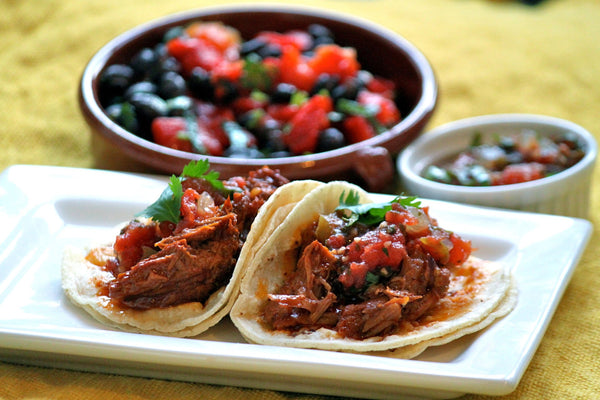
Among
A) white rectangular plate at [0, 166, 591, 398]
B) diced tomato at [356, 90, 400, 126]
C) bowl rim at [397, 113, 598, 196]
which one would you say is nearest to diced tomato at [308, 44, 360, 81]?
diced tomato at [356, 90, 400, 126]

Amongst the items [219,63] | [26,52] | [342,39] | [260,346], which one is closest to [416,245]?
[260,346]

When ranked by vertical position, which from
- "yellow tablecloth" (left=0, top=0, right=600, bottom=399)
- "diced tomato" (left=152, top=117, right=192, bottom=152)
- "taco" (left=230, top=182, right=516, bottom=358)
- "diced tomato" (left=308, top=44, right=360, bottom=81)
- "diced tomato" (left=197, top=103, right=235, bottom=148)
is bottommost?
"yellow tablecloth" (left=0, top=0, right=600, bottom=399)

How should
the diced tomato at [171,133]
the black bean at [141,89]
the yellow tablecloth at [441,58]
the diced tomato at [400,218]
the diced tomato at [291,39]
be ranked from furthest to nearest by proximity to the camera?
the diced tomato at [291,39] → the yellow tablecloth at [441,58] → the black bean at [141,89] → the diced tomato at [171,133] → the diced tomato at [400,218]

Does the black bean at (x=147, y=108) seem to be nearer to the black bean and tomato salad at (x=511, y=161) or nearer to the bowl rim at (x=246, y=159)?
the bowl rim at (x=246, y=159)

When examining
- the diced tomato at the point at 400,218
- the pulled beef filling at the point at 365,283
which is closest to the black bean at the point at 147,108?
the pulled beef filling at the point at 365,283

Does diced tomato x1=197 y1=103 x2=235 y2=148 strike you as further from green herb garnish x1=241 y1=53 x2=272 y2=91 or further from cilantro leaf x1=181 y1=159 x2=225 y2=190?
cilantro leaf x1=181 y1=159 x2=225 y2=190

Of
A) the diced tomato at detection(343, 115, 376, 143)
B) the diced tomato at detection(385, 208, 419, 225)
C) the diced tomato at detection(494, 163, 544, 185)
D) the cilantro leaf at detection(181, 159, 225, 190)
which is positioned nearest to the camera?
the diced tomato at detection(385, 208, 419, 225)
